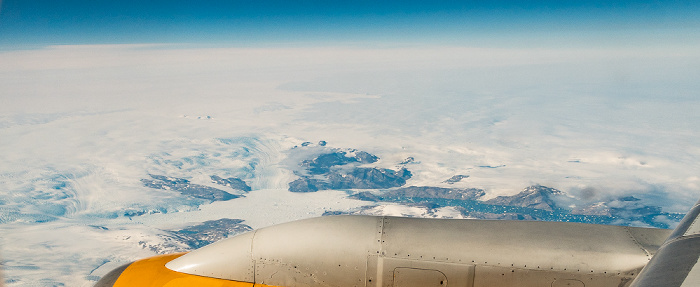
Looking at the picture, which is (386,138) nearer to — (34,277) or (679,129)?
(679,129)

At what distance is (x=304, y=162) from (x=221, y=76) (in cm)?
13068

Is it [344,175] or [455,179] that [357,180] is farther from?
[455,179]

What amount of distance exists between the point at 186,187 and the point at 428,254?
224ft

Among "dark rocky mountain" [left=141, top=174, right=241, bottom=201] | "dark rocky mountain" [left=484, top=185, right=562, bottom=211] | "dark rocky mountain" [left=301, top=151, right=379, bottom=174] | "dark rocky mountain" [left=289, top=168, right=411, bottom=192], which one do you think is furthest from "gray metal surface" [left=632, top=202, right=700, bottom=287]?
"dark rocky mountain" [left=301, top=151, right=379, bottom=174]

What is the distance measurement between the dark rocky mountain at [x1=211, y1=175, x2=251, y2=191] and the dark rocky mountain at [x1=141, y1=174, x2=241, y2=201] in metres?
3.05

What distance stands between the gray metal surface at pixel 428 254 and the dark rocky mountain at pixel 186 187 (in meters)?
59.6

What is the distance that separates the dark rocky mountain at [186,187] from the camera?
61781 millimetres

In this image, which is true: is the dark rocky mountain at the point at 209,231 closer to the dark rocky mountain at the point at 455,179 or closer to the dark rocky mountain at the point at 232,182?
the dark rocky mountain at the point at 232,182

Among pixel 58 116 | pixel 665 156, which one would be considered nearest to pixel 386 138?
pixel 665 156

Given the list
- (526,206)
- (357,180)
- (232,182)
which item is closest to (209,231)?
(232,182)

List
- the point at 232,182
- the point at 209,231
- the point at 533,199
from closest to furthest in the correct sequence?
the point at 209,231 → the point at 533,199 → the point at 232,182

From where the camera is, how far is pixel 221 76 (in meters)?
199

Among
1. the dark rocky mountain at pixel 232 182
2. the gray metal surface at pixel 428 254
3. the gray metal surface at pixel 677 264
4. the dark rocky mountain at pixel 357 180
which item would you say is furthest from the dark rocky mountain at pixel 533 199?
the gray metal surface at pixel 677 264

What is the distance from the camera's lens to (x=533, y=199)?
56.6m
